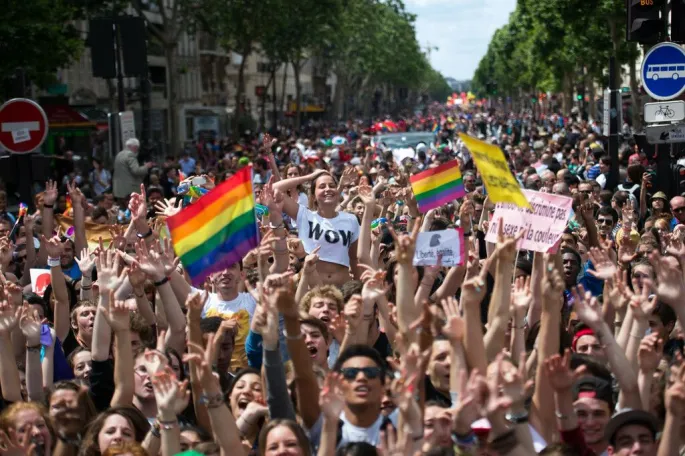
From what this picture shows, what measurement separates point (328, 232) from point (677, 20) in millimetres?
4126

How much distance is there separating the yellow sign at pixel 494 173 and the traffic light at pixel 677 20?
5.10m

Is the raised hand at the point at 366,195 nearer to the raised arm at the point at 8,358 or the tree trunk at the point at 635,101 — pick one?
the raised arm at the point at 8,358

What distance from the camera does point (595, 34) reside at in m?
39.4

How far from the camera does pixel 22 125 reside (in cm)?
1286

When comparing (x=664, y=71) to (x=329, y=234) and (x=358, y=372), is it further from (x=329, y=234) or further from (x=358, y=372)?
(x=358, y=372)

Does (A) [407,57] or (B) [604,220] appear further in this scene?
(A) [407,57]

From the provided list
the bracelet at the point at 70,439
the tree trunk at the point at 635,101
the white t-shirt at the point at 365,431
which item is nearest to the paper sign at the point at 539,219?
the white t-shirt at the point at 365,431

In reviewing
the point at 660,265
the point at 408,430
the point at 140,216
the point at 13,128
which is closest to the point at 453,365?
the point at 408,430

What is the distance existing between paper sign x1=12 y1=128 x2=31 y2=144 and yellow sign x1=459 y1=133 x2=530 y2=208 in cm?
685

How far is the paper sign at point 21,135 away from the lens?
42.1 feet

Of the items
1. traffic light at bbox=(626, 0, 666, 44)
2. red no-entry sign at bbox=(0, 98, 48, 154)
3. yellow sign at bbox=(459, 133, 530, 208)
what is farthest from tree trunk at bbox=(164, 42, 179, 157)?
yellow sign at bbox=(459, 133, 530, 208)

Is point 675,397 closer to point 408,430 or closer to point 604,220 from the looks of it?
point 408,430

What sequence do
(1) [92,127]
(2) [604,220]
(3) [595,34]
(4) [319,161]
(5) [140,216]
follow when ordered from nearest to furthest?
1. (5) [140,216]
2. (2) [604,220]
3. (4) [319,161]
4. (1) [92,127]
5. (3) [595,34]

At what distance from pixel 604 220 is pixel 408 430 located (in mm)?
7776
